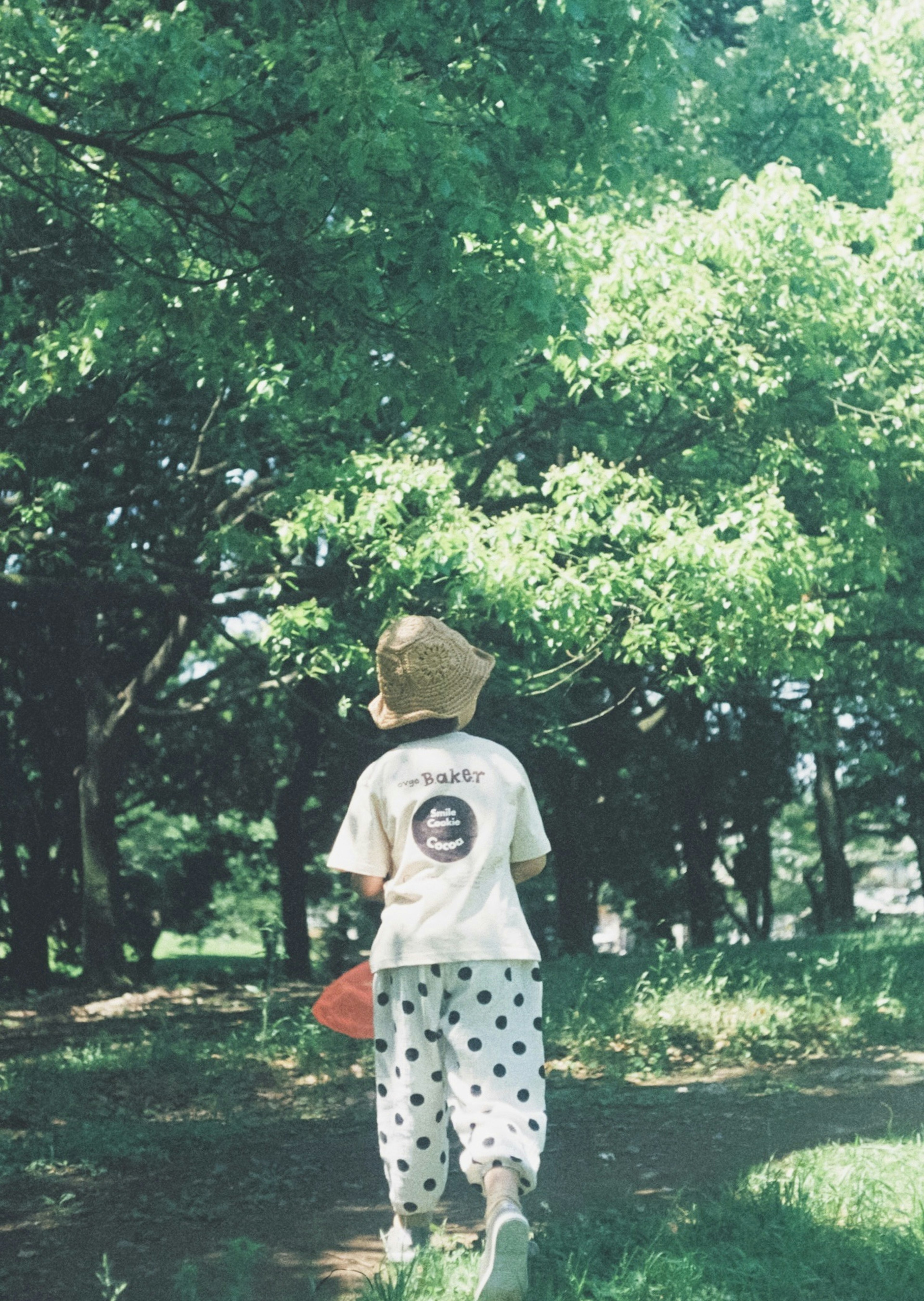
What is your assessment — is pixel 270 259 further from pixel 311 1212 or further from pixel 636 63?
pixel 311 1212

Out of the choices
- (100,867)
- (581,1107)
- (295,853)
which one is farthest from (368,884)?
(295,853)

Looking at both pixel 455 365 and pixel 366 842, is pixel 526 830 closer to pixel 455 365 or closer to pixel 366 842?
pixel 366 842

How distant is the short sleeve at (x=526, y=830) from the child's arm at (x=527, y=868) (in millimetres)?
14

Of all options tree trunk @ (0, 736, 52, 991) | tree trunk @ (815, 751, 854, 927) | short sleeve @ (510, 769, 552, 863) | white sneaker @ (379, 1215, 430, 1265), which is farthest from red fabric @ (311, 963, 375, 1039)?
tree trunk @ (815, 751, 854, 927)

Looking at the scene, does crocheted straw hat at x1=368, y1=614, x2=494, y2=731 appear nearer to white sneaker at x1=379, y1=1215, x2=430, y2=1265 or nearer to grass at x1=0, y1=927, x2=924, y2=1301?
Result: white sneaker at x1=379, y1=1215, x2=430, y2=1265

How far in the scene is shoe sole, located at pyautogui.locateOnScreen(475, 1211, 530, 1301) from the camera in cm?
338

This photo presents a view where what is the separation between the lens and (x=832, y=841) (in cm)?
2356

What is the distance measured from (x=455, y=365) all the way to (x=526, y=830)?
10.1ft

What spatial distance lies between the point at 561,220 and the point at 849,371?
461 centimetres

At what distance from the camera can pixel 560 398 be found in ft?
35.8

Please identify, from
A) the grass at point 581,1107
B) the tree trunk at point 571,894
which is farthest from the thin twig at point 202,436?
the tree trunk at point 571,894

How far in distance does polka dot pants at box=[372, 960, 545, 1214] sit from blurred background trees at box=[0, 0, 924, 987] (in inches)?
130

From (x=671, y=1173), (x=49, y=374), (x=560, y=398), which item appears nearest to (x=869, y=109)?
(x=560, y=398)

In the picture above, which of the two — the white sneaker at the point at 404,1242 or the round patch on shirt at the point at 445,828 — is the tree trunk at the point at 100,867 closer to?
the white sneaker at the point at 404,1242
